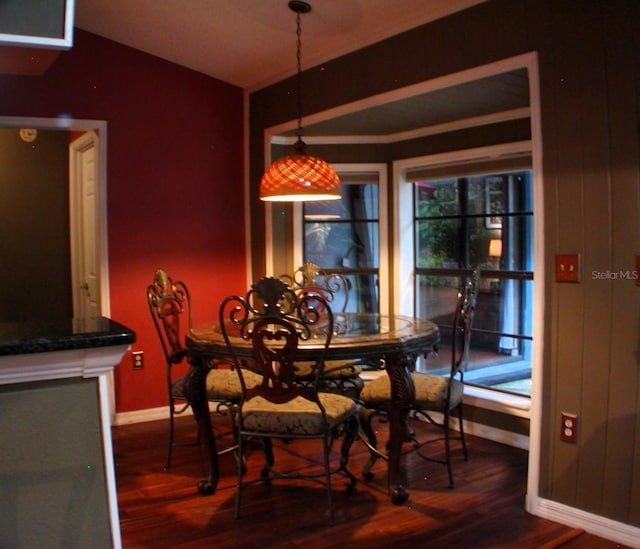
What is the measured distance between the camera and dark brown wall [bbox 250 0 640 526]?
7.97 feet

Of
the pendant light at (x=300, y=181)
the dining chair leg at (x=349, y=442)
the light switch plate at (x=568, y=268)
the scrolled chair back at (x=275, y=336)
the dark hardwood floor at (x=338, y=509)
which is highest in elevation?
the pendant light at (x=300, y=181)

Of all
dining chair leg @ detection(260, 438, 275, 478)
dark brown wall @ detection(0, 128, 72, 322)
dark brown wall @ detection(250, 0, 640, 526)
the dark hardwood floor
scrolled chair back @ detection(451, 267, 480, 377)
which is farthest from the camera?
dark brown wall @ detection(0, 128, 72, 322)

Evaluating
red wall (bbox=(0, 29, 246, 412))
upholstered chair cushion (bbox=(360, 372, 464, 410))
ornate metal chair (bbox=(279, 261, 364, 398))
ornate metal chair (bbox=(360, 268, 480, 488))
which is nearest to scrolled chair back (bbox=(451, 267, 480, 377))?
ornate metal chair (bbox=(360, 268, 480, 488))

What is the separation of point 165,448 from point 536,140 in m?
2.70

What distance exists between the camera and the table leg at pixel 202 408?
2.98 metres

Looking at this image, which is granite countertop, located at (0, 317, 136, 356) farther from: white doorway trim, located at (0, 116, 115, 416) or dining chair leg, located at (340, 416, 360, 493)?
white doorway trim, located at (0, 116, 115, 416)

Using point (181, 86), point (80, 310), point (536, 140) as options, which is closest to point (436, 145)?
point (536, 140)

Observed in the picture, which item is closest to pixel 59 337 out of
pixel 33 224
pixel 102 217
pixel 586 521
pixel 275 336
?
pixel 275 336

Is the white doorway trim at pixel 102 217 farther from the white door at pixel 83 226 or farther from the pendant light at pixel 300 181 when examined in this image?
the pendant light at pixel 300 181

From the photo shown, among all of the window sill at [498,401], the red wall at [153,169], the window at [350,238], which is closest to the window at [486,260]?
the window sill at [498,401]

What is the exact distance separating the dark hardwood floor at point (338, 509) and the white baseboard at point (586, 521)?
4cm

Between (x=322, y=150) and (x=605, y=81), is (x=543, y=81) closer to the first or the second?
(x=605, y=81)

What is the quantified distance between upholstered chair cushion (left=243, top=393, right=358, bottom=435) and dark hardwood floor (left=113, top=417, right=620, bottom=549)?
42cm

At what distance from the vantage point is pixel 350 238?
477 cm
